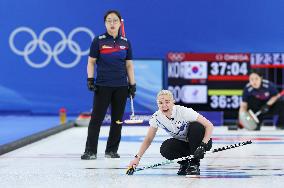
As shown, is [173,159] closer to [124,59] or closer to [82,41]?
[124,59]

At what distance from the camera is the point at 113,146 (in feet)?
26.7

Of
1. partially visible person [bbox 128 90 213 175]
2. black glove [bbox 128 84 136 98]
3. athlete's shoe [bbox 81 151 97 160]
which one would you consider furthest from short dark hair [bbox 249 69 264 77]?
partially visible person [bbox 128 90 213 175]

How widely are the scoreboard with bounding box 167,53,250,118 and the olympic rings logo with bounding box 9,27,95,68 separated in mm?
2144

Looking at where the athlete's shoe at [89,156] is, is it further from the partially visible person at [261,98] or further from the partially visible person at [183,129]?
the partially visible person at [261,98]

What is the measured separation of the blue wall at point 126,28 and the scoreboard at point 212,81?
3.39 feet

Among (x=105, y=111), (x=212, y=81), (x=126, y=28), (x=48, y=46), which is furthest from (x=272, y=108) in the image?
(x=105, y=111)

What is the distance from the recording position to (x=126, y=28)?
44.3 feet

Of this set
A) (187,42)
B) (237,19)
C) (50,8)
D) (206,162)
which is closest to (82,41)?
(50,8)

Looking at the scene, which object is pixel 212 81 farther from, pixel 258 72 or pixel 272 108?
pixel 272 108

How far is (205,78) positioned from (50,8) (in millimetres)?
3217

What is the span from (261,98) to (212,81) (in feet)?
2.93

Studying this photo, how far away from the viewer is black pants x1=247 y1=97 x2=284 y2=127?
38.7ft

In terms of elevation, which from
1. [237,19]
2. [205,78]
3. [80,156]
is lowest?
[80,156]

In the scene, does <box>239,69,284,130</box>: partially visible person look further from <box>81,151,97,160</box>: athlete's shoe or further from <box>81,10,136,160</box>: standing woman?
<box>81,151,97,160</box>: athlete's shoe
